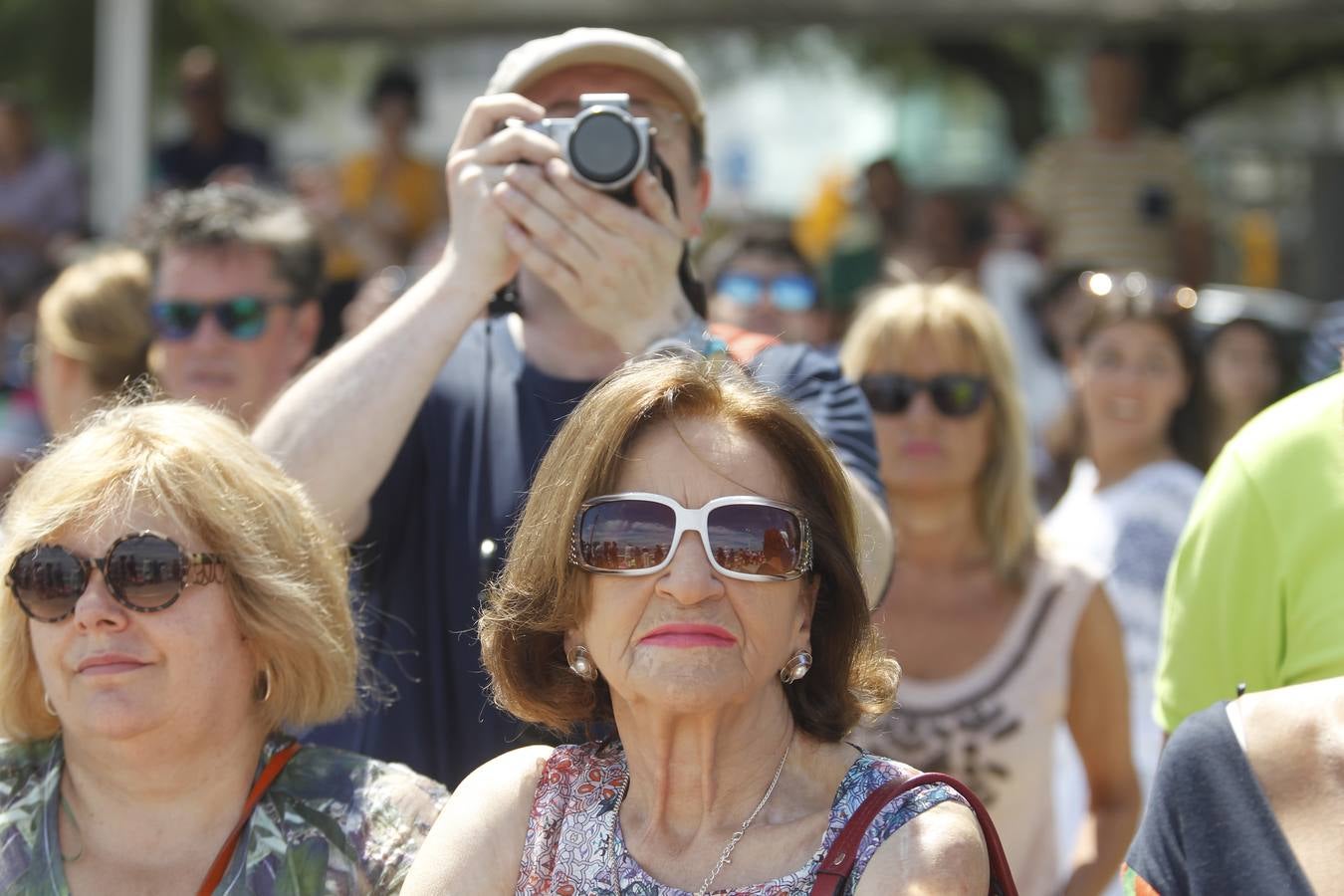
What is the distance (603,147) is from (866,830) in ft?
3.75

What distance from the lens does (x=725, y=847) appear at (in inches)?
82.6

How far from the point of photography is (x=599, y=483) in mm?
2174

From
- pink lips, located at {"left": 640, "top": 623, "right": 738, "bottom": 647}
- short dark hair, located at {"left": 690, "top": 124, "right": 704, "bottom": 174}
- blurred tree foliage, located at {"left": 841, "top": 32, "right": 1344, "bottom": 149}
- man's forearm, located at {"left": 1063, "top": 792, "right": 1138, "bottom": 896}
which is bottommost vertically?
man's forearm, located at {"left": 1063, "top": 792, "right": 1138, "bottom": 896}

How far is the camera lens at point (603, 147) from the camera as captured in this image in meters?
2.66

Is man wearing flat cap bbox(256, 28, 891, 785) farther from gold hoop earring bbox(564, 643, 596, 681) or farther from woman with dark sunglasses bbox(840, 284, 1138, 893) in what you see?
woman with dark sunglasses bbox(840, 284, 1138, 893)

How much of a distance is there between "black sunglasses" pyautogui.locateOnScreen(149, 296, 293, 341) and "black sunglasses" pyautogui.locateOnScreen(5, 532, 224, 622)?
1.60 metres

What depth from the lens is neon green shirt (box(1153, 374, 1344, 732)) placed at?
2414 millimetres

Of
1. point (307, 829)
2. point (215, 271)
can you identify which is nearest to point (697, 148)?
point (307, 829)

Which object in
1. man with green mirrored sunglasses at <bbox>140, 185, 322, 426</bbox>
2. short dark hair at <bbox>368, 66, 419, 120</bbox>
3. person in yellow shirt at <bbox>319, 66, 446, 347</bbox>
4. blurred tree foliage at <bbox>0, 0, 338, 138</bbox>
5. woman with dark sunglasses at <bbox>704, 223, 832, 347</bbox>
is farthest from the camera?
blurred tree foliage at <bbox>0, 0, 338, 138</bbox>

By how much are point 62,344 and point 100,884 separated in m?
2.32

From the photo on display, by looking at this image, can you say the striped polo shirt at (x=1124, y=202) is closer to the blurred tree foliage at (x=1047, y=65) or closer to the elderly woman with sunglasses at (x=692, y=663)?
the blurred tree foliage at (x=1047, y=65)

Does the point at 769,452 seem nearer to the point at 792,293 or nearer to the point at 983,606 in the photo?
the point at 983,606

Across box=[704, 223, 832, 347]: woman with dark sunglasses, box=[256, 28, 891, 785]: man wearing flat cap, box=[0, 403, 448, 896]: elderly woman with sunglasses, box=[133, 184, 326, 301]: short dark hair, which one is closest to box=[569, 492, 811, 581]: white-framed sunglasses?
box=[256, 28, 891, 785]: man wearing flat cap

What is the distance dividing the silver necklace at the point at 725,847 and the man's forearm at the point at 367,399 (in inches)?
28.2
